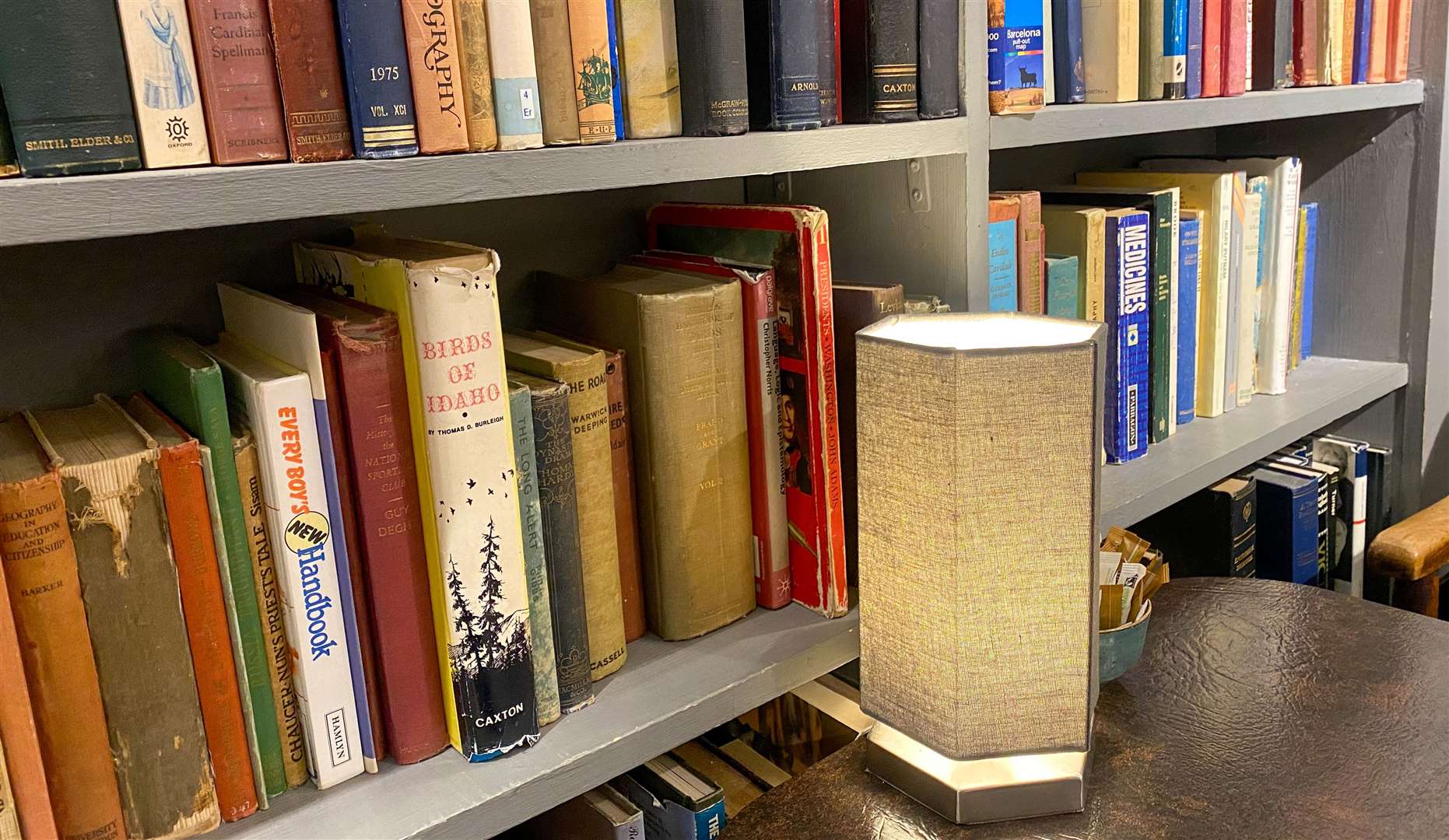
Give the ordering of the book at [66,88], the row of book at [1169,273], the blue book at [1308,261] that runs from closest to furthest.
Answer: the book at [66,88] → the row of book at [1169,273] → the blue book at [1308,261]

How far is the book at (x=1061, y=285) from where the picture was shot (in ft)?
3.81

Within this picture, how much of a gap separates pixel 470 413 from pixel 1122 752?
54 centimetres

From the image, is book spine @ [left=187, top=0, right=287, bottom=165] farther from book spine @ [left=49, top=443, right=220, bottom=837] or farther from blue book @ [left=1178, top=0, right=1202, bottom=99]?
blue book @ [left=1178, top=0, right=1202, bottom=99]

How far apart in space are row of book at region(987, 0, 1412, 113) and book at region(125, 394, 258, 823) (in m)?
0.70

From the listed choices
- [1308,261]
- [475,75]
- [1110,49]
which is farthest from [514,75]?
[1308,261]

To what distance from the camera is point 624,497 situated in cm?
86

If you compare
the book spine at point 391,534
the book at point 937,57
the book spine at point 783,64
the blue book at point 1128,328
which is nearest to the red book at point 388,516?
the book spine at point 391,534

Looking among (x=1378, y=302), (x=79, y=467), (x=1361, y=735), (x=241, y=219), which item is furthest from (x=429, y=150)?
(x=1378, y=302)

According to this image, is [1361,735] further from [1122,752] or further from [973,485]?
[973,485]

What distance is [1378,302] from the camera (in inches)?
60.7

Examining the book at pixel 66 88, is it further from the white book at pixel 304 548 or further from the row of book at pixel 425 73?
the white book at pixel 304 548

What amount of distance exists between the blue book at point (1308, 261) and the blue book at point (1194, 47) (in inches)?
18.1

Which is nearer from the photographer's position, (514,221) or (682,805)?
(682,805)

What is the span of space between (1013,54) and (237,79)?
0.64 meters
